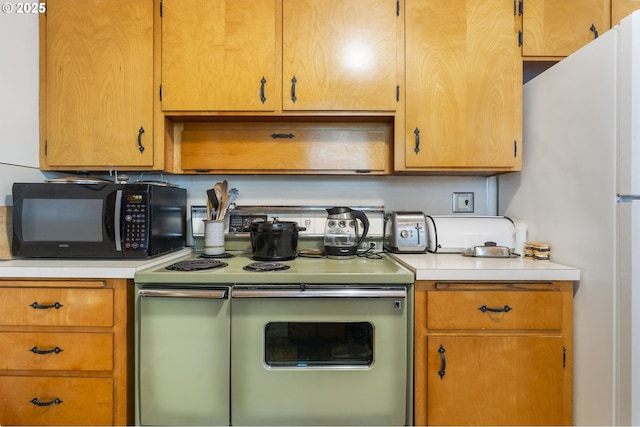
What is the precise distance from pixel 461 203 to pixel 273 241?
1152 millimetres

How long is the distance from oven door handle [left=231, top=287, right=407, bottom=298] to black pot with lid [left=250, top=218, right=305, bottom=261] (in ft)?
1.02

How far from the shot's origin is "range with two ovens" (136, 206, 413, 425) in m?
1.22

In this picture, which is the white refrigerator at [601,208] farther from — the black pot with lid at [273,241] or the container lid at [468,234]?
the black pot with lid at [273,241]

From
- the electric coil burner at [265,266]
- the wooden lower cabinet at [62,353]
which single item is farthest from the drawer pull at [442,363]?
the wooden lower cabinet at [62,353]

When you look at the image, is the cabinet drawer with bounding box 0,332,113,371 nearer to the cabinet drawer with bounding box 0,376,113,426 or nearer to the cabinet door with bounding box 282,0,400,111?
the cabinet drawer with bounding box 0,376,113,426

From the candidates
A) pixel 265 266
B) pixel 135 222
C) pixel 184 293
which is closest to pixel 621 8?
pixel 265 266

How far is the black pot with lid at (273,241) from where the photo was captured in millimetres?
1508

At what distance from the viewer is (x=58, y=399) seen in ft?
4.01

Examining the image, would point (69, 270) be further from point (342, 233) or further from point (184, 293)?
point (342, 233)

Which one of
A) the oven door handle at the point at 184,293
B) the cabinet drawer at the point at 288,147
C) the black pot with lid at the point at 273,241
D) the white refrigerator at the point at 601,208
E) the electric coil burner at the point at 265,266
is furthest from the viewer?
the cabinet drawer at the point at 288,147

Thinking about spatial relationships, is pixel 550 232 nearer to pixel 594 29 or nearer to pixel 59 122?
pixel 594 29

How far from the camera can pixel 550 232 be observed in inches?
55.7

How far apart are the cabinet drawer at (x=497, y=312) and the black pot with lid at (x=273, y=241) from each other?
0.69m

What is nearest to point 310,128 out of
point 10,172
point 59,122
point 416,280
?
point 416,280
